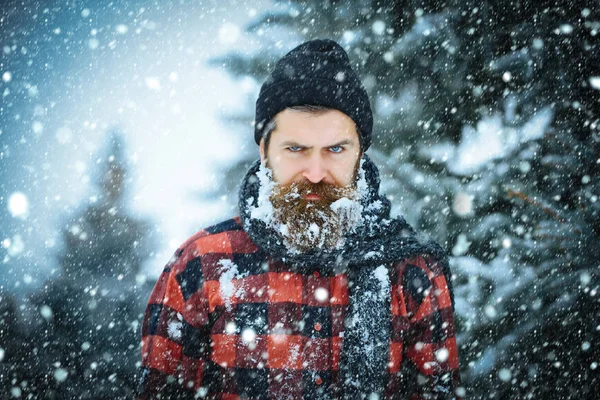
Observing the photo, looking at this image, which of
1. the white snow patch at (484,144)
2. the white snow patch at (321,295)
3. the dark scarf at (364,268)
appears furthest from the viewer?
the white snow patch at (484,144)

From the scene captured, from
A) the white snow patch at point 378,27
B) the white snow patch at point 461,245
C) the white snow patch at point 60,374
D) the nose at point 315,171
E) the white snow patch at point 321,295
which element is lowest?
the white snow patch at point 321,295

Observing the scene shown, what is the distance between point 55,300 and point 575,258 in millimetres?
10563

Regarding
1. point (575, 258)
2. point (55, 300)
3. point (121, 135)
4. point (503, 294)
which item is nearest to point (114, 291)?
point (55, 300)

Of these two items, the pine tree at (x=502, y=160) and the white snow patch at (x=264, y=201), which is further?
the pine tree at (x=502, y=160)

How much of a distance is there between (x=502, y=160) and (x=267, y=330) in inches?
112

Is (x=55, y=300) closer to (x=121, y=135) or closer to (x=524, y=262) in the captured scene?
(x=121, y=135)

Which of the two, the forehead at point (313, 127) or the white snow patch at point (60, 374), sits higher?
the white snow patch at point (60, 374)

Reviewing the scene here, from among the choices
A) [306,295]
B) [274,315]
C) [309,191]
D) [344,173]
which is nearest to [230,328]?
[274,315]

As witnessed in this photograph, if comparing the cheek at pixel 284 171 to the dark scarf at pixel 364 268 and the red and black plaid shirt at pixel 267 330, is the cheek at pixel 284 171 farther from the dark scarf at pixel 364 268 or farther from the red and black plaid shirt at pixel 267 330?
the red and black plaid shirt at pixel 267 330

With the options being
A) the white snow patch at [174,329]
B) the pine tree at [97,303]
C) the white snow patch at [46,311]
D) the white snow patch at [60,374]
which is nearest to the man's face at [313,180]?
the white snow patch at [174,329]

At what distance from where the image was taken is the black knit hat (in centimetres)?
201

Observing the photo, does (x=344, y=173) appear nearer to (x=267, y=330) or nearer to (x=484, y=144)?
(x=267, y=330)

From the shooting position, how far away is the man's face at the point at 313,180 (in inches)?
75.5

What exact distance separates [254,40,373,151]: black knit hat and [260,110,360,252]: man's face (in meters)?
0.09
